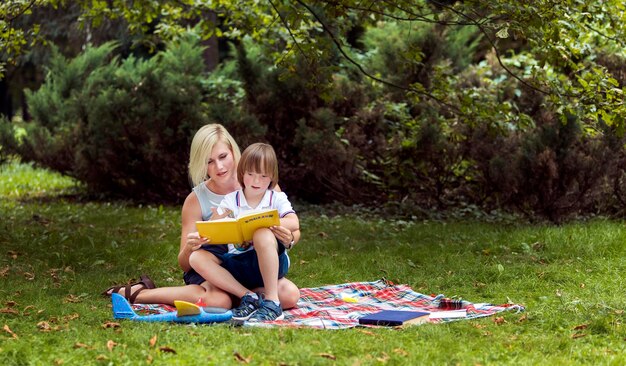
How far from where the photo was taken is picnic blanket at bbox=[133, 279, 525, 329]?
4.47 m

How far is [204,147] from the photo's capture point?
16.5 ft

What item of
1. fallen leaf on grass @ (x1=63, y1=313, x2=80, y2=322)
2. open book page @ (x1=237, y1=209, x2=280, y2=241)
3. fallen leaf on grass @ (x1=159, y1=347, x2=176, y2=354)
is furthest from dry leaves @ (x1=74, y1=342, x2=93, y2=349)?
open book page @ (x1=237, y1=209, x2=280, y2=241)

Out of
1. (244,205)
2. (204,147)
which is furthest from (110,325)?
(204,147)

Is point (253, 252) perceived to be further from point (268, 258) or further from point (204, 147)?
point (204, 147)

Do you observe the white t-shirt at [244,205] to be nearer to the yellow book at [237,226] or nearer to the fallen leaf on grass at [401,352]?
the yellow book at [237,226]

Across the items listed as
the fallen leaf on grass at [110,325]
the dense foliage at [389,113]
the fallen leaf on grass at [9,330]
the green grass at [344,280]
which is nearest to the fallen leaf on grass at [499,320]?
the green grass at [344,280]

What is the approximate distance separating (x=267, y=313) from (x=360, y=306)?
69 cm

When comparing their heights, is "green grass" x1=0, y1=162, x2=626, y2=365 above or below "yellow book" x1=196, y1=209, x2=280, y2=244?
below

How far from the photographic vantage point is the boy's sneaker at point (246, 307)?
14.9 feet

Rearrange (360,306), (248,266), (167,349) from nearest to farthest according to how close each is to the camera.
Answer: (167,349) < (248,266) < (360,306)

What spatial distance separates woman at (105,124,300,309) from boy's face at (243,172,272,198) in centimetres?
32

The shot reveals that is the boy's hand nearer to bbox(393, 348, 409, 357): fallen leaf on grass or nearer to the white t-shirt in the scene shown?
the white t-shirt

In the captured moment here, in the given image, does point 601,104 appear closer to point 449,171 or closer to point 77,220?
point 449,171

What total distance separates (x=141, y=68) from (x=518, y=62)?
462 cm
